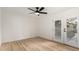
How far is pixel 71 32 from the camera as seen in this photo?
9.34 ft

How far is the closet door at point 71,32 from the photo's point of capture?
2648 millimetres

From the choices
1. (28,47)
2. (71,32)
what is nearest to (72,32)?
(71,32)

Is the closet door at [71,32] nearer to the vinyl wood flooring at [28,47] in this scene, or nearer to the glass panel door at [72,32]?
the glass panel door at [72,32]

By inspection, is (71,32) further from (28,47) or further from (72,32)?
(28,47)

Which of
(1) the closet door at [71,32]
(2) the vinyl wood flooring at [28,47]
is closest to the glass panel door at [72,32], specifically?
(1) the closet door at [71,32]

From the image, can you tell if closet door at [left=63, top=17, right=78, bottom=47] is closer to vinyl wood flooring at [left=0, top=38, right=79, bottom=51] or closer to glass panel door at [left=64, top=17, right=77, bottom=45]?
glass panel door at [left=64, top=17, right=77, bottom=45]

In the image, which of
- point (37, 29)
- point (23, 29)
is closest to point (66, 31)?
point (37, 29)

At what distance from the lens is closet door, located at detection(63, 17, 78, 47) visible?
2.65 meters
